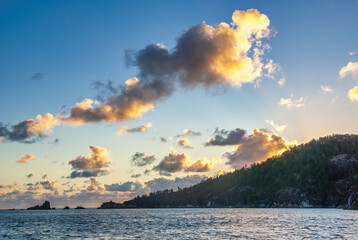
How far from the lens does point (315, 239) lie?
6347 centimetres

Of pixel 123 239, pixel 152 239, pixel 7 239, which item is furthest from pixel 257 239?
pixel 7 239

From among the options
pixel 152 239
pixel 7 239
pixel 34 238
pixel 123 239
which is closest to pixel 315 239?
pixel 152 239

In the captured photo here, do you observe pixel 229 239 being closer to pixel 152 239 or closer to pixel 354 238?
pixel 152 239

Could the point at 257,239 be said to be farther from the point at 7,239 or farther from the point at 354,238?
the point at 7,239

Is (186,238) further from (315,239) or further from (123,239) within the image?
(315,239)

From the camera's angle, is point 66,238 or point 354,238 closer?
point 354,238

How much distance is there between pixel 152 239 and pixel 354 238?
42.2 metres

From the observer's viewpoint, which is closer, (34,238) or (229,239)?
(229,239)

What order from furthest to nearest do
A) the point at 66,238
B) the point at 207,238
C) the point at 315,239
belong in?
the point at 66,238 < the point at 207,238 < the point at 315,239

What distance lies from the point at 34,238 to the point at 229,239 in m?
48.3

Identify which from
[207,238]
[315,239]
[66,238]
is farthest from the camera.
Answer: [66,238]

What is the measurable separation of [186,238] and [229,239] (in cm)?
970

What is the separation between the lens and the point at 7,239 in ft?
259

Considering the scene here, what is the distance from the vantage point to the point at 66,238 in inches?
3014
